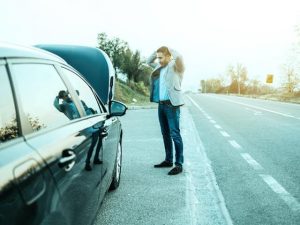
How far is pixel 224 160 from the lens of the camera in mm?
7305

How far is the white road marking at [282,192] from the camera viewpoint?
15.0ft

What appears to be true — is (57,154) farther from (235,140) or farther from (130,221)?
(235,140)

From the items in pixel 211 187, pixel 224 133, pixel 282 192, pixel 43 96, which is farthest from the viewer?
pixel 224 133

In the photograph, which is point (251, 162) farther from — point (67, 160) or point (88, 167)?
point (67, 160)

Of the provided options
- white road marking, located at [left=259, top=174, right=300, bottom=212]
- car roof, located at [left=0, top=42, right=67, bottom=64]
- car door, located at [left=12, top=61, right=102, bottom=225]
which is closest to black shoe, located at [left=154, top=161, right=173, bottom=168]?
white road marking, located at [left=259, top=174, right=300, bottom=212]

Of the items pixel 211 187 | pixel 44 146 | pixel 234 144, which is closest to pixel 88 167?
pixel 44 146

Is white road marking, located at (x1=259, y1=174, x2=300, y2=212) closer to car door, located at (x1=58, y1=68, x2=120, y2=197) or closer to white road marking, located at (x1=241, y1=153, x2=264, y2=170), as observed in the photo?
white road marking, located at (x1=241, y1=153, x2=264, y2=170)

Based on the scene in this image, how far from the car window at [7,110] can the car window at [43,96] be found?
115 millimetres

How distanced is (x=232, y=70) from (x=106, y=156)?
13225cm

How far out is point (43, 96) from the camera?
265 centimetres

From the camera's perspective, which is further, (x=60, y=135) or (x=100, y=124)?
(x=100, y=124)

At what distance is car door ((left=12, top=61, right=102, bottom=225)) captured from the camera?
2.23 m

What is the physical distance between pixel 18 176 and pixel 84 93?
88.9 inches

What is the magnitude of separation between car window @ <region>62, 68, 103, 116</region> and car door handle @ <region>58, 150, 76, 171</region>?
1.09m
